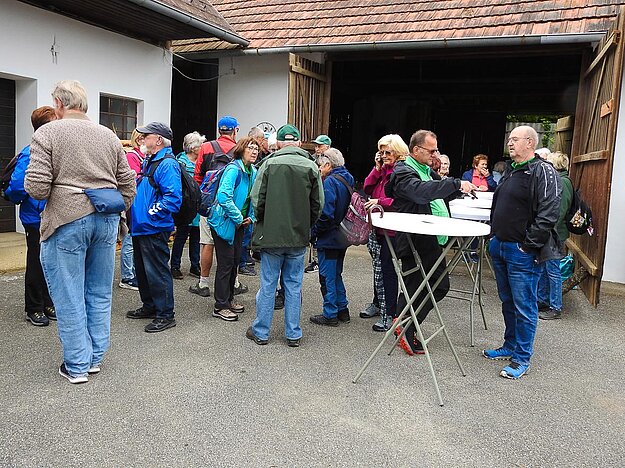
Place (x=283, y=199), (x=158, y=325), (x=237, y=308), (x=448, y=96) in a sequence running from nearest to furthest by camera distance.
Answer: (x=283, y=199) < (x=158, y=325) < (x=237, y=308) < (x=448, y=96)

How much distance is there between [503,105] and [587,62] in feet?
29.6

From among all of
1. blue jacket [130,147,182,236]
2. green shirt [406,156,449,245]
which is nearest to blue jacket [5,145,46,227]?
blue jacket [130,147,182,236]

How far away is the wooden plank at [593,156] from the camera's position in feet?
19.1

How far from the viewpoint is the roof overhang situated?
688 centimetres

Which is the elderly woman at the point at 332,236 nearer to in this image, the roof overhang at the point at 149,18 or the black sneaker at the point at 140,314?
the black sneaker at the point at 140,314

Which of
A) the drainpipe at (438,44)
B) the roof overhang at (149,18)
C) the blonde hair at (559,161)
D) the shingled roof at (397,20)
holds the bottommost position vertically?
the blonde hair at (559,161)

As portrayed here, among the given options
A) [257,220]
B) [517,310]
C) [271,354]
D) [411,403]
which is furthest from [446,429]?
[257,220]

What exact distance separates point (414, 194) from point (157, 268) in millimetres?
2138

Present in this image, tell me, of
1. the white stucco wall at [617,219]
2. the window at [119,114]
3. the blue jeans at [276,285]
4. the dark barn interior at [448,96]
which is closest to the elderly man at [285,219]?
the blue jeans at [276,285]

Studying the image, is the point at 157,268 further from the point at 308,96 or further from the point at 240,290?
the point at 308,96

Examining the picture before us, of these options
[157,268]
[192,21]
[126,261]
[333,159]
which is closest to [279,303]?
[157,268]

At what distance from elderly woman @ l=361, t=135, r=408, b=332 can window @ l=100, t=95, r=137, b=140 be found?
16.5 feet

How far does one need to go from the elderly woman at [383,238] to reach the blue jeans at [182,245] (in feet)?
7.74

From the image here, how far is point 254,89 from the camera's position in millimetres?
9547
